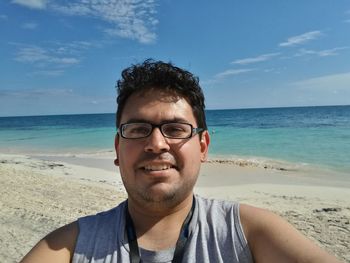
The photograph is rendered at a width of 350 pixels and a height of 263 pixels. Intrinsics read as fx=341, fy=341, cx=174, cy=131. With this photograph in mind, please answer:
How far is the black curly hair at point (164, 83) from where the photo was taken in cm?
224

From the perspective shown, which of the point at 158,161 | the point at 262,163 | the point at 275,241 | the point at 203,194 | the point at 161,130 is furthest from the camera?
the point at 262,163

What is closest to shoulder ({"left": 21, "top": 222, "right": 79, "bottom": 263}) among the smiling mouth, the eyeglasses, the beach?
the smiling mouth

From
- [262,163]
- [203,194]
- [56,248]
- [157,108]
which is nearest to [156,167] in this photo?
[157,108]

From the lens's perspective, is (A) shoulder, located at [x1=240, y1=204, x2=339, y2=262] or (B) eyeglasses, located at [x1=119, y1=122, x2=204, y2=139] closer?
(A) shoulder, located at [x1=240, y1=204, x2=339, y2=262]

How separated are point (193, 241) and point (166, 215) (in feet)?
0.86

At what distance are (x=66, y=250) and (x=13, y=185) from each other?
8.60 meters

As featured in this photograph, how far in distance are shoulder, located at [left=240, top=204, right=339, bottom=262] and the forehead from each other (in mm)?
714

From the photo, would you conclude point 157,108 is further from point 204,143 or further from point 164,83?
point 204,143

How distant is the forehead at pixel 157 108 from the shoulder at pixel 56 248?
76 centimetres

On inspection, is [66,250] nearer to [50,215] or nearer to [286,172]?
[50,215]

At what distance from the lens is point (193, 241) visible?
1.88m

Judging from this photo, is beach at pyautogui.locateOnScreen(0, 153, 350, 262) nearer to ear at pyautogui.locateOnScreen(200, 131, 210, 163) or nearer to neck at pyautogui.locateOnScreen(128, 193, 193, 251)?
neck at pyautogui.locateOnScreen(128, 193, 193, 251)

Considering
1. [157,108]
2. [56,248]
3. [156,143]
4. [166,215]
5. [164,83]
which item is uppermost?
[164,83]

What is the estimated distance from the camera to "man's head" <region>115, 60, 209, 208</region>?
1979 millimetres
